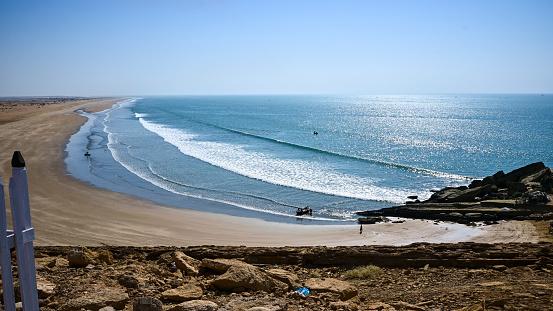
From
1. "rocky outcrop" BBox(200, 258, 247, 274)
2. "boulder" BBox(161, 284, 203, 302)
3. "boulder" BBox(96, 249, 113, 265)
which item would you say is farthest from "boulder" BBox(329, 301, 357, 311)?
"boulder" BBox(96, 249, 113, 265)

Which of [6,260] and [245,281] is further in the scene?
[245,281]

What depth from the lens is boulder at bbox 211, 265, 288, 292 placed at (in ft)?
27.7

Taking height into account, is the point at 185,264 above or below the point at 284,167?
above

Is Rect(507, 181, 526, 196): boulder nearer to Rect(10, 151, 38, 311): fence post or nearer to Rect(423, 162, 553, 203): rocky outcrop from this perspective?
Rect(423, 162, 553, 203): rocky outcrop

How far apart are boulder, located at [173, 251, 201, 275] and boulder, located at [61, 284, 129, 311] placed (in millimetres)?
2117

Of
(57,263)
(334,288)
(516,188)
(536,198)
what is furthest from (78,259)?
(516,188)

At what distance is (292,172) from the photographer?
38750mm

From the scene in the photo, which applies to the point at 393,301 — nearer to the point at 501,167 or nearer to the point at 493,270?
the point at 493,270

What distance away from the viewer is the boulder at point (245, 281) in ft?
27.7

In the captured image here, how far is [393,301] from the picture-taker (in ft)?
27.7

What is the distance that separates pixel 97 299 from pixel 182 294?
4.34 feet

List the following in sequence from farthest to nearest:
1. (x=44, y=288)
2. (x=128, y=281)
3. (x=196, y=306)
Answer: (x=128, y=281)
(x=44, y=288)
(x=196, y=306)

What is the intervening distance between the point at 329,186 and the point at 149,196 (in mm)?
11925

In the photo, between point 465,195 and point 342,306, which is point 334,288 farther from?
point 465,195
